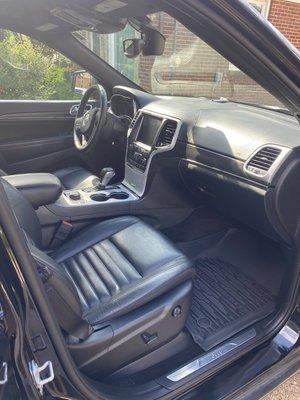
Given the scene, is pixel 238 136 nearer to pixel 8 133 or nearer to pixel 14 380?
pixel 14 380

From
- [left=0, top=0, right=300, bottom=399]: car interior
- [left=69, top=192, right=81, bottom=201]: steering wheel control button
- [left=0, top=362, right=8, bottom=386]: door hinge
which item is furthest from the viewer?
[left=69, top=192, right=81, bottom=201]: steering wheel control button

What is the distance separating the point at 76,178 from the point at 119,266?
3.49 ft

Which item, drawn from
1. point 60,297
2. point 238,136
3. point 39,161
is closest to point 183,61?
point 39,161

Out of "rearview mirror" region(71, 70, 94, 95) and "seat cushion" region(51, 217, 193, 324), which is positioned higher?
"rearview mirror" region(71, 70, 94, 95)

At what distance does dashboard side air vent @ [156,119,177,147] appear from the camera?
2.18 m

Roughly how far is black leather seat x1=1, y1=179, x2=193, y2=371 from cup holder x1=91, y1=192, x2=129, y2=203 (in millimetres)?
323

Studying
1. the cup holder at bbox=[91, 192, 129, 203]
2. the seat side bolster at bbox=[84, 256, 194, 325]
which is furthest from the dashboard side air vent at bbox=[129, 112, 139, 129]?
the seat side bolster at bbox=[84, 256, 194, 325]

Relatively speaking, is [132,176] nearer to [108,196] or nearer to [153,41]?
[108,196]

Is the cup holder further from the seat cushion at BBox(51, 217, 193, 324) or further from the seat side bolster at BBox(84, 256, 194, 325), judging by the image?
the seat side bolster at BBox(84, 256, 194, 325)

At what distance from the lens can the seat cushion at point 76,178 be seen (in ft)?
7.93

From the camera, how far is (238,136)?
1.80 meters

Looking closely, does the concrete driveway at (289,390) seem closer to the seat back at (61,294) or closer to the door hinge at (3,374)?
the seat back at (61,294)

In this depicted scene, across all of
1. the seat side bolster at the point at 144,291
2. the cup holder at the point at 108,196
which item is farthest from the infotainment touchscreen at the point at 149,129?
the seat side bolster at the point at 144,291

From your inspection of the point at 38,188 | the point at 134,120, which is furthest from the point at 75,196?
the point at 134,120
